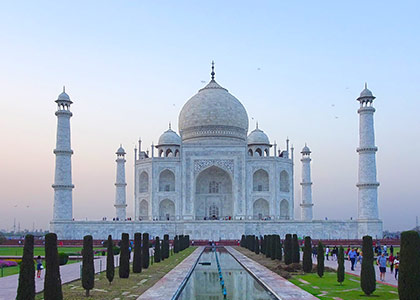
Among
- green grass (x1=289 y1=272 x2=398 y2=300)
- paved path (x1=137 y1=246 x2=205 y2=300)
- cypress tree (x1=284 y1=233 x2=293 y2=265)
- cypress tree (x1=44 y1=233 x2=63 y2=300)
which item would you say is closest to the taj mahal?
cypress tree (x1=284 y1=233 x2=293 y2=265)

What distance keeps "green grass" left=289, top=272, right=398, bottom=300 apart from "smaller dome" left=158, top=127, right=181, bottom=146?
86.7ft

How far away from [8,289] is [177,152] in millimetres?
28483

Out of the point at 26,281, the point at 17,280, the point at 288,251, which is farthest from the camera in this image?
the point at 288,251

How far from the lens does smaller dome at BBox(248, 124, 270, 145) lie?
40531mm

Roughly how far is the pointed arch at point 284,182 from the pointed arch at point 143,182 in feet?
31.1

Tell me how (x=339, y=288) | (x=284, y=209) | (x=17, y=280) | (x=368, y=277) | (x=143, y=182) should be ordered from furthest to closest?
(x=143, y=182)
(x=284, y=209)
(x=17, y=280)
(x=339, y=288)
(x=368, y=277)

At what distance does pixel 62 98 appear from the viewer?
32969 millimetres

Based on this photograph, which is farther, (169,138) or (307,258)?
(169,138)

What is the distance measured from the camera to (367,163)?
3222cm

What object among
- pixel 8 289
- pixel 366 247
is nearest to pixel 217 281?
pixel 366 247

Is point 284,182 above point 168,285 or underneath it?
above

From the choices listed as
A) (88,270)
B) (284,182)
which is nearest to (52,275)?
(88,270)

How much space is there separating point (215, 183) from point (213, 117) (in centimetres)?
497

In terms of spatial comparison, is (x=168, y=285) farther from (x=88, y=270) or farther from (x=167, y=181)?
(x=167, y=181)
